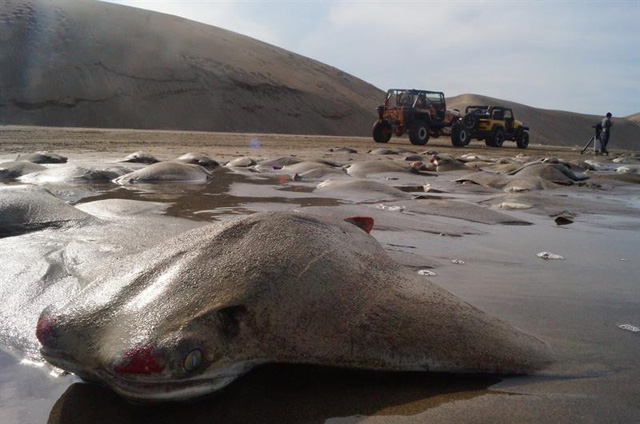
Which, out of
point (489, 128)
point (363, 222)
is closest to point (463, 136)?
point (489, 128)

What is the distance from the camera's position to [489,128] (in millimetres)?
20641

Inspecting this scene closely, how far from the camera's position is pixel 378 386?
1.54m

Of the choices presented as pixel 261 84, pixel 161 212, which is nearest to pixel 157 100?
pixel 261 84

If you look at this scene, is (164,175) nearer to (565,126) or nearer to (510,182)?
(510,182)

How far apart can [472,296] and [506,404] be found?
938 millimetres

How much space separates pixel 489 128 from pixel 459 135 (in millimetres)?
2041

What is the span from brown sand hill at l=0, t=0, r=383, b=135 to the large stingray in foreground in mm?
30743

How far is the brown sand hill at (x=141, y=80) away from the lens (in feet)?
103

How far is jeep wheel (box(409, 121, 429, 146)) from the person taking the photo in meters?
19.1

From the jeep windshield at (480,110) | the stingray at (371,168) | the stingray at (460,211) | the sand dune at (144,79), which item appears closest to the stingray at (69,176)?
the stingray at (460,211)

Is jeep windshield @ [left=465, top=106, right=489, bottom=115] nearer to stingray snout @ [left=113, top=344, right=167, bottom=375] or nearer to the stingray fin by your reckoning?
the stingray fin

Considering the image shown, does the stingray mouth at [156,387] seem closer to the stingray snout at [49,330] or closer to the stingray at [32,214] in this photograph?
the stingray snout at [49,330]

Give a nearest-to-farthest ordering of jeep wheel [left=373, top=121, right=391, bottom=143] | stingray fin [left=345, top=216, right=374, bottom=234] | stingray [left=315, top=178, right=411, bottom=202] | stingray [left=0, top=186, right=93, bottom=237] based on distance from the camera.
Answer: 1. stingray fin [left=345, top=216, right=374, bottom=234]
2. stingray [left=0, top=186, right=93, bottom=237]
3. stingray [left=315, top=178, right=411, bottom=202]
4. jeep wheel [left=373, top=121, right=391, bottom=143]

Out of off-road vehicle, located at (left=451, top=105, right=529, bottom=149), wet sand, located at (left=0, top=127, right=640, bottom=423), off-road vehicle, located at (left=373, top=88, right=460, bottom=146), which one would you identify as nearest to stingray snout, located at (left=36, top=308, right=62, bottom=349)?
wet sand, located at (left=0, top=127, right=640, bottom=423)
